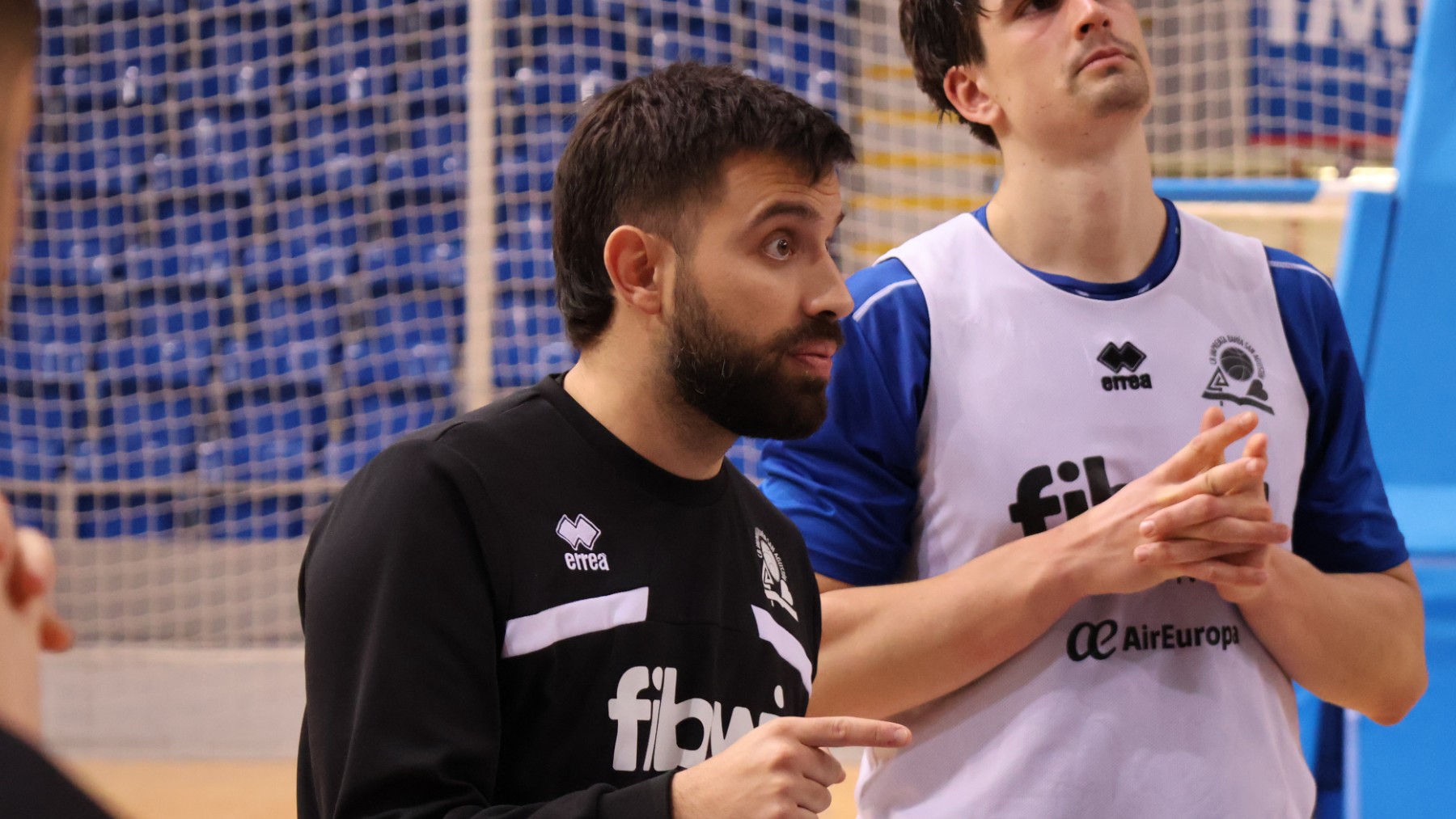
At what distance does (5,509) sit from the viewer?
0.42m

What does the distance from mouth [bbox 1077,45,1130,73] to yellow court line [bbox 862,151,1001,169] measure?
16.6 ft

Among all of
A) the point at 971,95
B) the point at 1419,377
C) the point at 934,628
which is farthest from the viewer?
the point at 1419,377

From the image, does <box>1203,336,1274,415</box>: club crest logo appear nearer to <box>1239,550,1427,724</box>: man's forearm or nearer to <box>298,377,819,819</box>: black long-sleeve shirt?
<box>1239,550,1427,724</box>: man's forearm

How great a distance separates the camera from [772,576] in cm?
131

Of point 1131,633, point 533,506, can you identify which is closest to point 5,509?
point 533,506

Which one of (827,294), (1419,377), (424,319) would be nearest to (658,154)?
(827,294)

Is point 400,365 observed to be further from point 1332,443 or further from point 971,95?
point 1332,443

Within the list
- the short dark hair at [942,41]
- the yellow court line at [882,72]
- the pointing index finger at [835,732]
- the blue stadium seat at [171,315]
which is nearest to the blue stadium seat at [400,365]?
the blue stadium seat at [171,315]

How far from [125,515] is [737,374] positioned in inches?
224

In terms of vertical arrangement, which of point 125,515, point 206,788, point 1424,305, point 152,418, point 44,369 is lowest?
point 206,788

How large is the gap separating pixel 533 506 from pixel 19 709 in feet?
2.31

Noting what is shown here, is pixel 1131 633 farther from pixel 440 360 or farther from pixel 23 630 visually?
pixel 440 360

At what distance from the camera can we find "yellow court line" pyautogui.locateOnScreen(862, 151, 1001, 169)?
6445 mm

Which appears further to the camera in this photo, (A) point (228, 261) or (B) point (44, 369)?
(A) point (228, 261)
